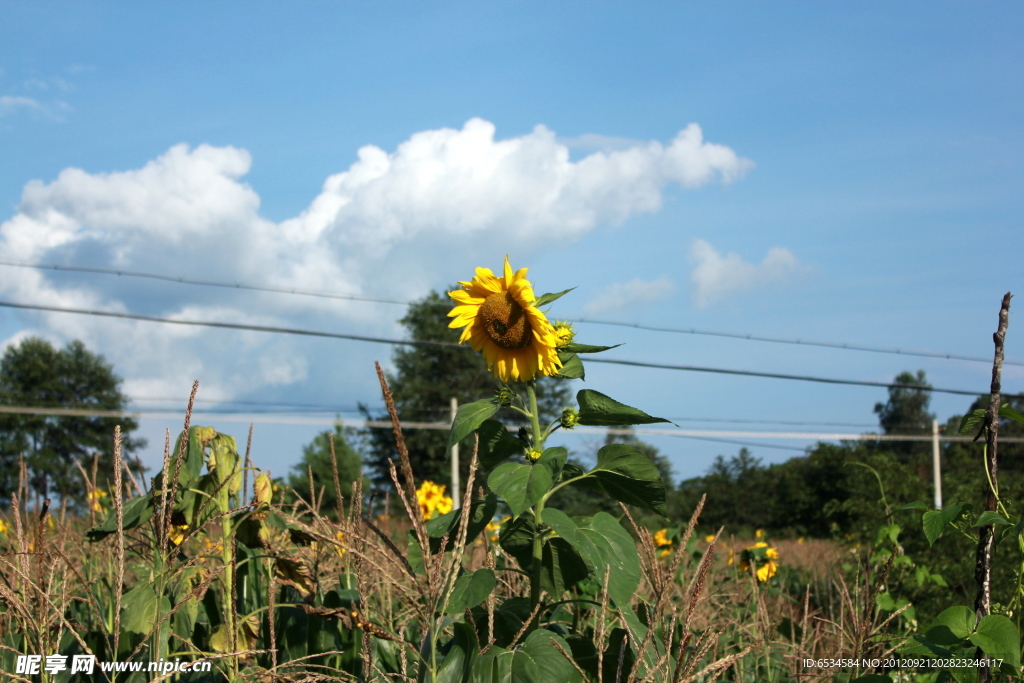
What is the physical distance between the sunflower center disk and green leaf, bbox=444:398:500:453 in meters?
0.30

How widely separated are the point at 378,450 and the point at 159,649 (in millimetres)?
35117

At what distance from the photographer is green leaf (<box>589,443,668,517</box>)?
1663 mm

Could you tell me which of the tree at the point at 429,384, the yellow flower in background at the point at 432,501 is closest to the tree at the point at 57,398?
the tree at the point at 429,384

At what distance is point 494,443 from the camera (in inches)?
68.6

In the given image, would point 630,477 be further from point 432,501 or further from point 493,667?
point 432,501

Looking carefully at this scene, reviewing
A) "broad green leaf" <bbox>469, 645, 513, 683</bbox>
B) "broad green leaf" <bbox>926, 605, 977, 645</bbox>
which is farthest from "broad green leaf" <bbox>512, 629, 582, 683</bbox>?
"broad green leaf" <bbox>926, 605, 977, 645</bbox>

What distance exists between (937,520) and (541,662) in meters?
0.90

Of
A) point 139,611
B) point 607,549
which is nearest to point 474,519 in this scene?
point 607,549

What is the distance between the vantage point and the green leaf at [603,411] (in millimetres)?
1654

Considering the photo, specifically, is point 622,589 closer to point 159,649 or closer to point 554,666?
point 554,666

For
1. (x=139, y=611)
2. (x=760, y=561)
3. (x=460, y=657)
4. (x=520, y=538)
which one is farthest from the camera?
(x=760, y=561)

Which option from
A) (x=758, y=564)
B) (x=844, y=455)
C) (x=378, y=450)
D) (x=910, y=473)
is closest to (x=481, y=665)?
(x=758, y=564)

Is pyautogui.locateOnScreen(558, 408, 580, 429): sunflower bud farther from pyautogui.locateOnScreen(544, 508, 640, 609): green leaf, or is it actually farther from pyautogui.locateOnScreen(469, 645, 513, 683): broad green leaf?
pyautogui.locateOnScreen(469, 645, 513, 683): broad green leaf

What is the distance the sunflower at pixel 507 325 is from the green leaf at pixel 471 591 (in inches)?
21.7
